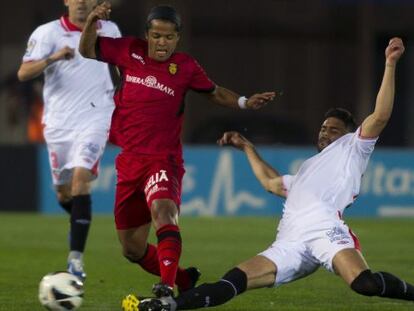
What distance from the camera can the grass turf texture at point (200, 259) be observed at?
386 inches

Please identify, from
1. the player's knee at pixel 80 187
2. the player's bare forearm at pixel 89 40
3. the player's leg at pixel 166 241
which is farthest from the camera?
the player's knee at pixel 80 187

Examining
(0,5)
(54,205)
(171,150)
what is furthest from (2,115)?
(171,150)

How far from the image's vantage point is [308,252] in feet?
28.1

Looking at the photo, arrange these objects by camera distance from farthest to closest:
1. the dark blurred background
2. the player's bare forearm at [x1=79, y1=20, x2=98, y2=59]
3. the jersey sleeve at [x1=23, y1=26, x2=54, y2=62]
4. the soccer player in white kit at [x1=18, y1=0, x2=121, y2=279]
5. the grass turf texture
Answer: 1. the dark blurred background
2. the jersey sleeve at [x1=23, y1=26, x2=54, y2=62]
3. the soccer player in white kit at [x1=18, y1=0, x2=121, y2=279]
4. the grass turf texture
5. the player's bare forearm at [x1=79, y1=20, x2=98, y2=59]

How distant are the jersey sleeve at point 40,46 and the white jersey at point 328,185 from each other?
3.35 metres

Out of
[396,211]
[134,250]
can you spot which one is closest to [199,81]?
[134,250]

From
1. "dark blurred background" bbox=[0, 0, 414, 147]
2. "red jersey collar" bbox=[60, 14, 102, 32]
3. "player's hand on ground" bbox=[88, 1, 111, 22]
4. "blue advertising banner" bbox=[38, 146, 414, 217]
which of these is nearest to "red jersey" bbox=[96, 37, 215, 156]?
"player's hand on ground" bbox=[88, 1, 111, 22]

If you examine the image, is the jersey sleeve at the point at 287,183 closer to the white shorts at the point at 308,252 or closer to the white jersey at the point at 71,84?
the white shorts at the point at 308,252

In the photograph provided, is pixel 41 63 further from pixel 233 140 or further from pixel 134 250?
pixel 233 140

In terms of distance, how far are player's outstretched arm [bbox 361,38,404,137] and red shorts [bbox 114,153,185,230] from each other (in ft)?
4.64

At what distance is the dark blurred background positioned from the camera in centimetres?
2830

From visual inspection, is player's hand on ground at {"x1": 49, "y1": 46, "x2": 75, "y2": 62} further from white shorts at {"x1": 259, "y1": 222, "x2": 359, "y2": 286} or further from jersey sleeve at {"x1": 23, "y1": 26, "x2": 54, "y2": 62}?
white shorts at {"x1": 259, "y1": 222, "x2": 359, "y2": 286}

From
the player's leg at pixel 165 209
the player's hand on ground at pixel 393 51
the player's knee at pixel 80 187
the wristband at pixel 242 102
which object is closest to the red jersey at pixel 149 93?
the player's leg at pixel 165 209

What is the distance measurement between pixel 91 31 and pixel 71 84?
2440 mm
